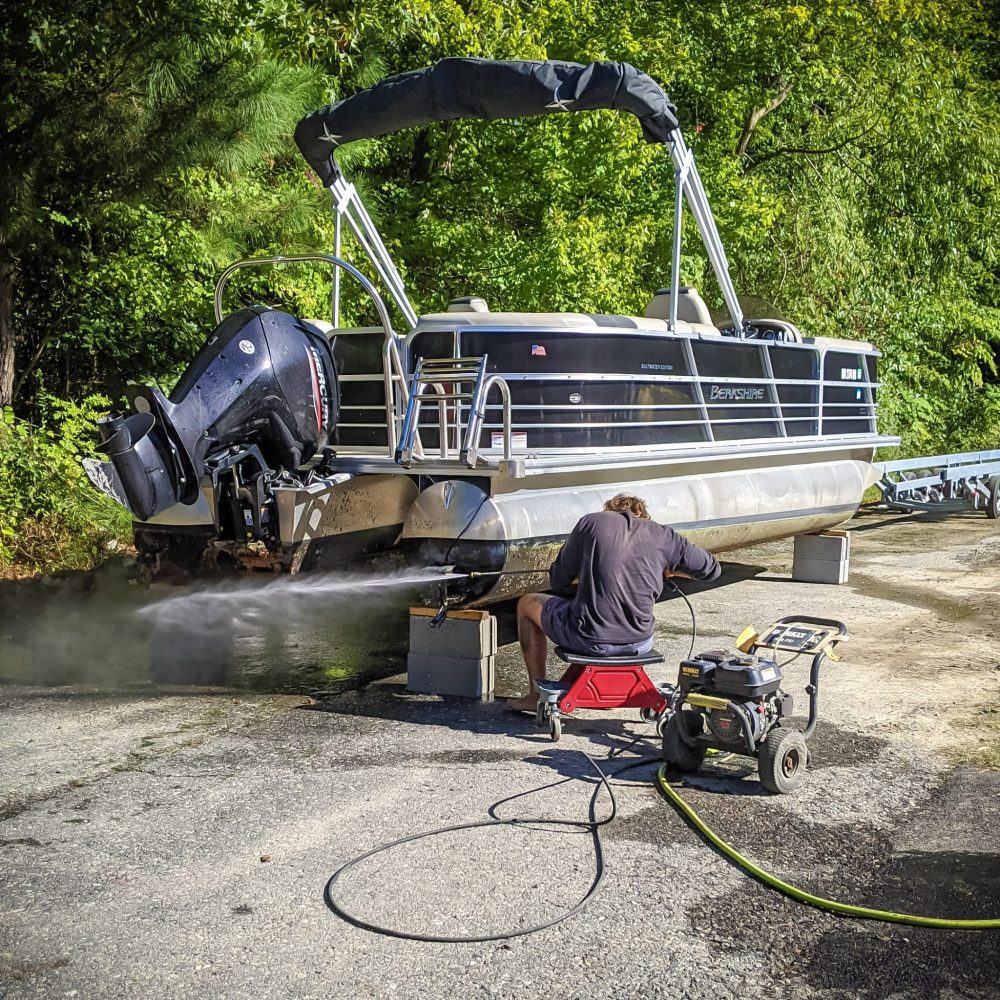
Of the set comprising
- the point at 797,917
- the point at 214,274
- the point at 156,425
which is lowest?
the point at 797,917

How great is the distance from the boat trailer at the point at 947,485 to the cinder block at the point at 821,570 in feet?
10.2

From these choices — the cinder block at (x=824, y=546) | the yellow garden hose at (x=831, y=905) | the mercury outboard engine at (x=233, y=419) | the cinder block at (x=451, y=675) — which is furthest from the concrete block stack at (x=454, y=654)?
the cinder block at (x=824, y=546)

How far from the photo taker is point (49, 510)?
12.6 meters

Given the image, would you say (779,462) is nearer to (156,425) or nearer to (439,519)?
(439,519)

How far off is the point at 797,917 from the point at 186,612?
651 centimetres

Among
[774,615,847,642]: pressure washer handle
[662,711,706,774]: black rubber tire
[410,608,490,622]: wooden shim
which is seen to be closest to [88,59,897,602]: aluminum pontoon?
[410,608,490,622]: wooden shim

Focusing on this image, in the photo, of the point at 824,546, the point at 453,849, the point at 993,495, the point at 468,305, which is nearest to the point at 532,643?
the point at 453,849

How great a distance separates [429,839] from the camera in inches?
201

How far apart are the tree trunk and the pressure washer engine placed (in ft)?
31.1

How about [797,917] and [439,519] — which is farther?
[439,519]

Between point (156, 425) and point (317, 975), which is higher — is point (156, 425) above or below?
above

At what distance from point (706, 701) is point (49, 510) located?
8822mm

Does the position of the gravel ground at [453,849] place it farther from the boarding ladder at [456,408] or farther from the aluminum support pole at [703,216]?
the aluminum support pole at [703,216]

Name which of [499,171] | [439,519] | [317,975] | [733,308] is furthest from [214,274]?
[317,975]
